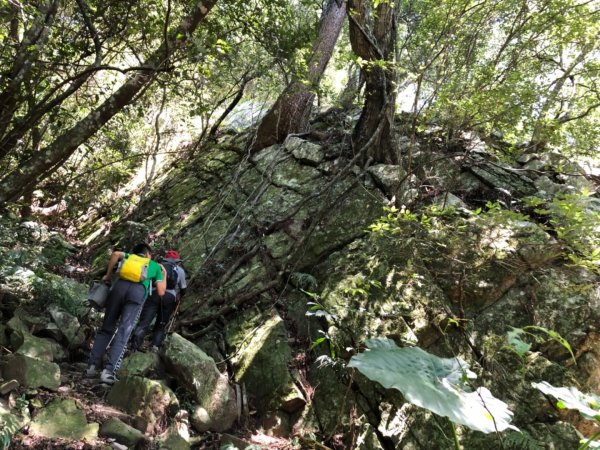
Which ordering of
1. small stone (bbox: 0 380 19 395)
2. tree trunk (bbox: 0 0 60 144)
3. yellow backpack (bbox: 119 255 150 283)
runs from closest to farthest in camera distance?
1. small stone (bbox: 0 380 19 395)
2. yellow backpack (bbox: 119 255 150 283)
3. tree trunk (bbox: 0 0 60 144)

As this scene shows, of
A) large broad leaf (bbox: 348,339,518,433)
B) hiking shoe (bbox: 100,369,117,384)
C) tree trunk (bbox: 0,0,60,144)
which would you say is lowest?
hiking shoe (bbox: 100,369,117,384)

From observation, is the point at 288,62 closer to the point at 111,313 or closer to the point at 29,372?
the point at 111,313

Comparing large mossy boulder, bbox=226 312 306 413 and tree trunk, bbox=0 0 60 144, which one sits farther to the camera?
tree trunk, bbox=0 0 60 144

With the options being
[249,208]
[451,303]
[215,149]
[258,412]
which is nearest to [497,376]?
[451,303]

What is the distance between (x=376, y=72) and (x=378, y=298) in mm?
4338

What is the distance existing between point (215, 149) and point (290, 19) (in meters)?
6.18

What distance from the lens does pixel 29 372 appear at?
148 inches

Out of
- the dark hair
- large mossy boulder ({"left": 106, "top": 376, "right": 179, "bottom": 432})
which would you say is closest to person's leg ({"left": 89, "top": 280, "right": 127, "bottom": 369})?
the dark hair

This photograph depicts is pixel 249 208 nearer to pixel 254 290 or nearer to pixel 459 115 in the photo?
pixel 254 290

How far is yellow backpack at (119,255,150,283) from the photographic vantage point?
4.94 m

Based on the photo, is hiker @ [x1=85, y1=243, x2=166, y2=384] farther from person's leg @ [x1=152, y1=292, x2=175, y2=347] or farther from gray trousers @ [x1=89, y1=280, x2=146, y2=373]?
person's leg @ [x1=152, y1=292, x2=175, y2=347]

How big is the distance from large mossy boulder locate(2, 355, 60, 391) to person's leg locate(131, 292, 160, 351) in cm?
192

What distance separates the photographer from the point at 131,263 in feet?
16.3

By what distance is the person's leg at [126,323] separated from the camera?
472cm
